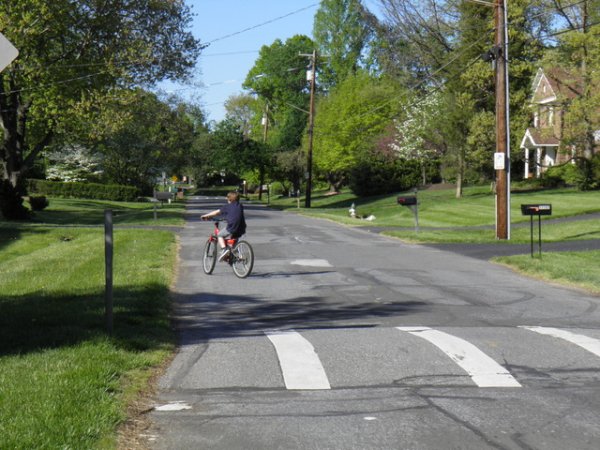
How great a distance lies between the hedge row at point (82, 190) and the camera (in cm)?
6681

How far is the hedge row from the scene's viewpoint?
6681 centimetres

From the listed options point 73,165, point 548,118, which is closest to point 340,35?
point 73,165

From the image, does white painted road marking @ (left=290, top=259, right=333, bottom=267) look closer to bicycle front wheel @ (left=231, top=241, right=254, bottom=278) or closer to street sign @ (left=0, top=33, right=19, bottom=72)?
bicycle front wheel @ (left=231, top=241, right=254, bottom=278)

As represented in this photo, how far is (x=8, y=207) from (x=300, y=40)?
7154cm

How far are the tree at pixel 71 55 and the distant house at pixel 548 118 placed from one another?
20.2 metres

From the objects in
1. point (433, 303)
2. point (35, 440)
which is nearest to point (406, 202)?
point (433, 303)

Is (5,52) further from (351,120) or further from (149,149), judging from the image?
(149,149)

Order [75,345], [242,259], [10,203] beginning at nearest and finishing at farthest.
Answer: [75,345], [242,259], [10,203]

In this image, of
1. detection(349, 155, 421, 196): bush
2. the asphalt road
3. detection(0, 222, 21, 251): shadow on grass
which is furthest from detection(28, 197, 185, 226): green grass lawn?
detection(349, 155, 421, 196): bush

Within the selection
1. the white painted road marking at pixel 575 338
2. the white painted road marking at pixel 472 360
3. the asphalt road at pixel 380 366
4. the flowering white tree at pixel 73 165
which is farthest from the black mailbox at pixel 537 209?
the flowering white tree at pixel 73 165

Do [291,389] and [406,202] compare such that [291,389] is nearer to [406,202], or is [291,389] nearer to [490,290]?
[490,290]

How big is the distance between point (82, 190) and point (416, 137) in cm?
2696

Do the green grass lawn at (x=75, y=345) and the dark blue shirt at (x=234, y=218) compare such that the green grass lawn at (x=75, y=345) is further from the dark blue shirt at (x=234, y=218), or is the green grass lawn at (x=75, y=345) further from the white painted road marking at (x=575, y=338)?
the white painted road marking at (x=575, y=338)

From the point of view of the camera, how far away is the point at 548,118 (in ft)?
163
